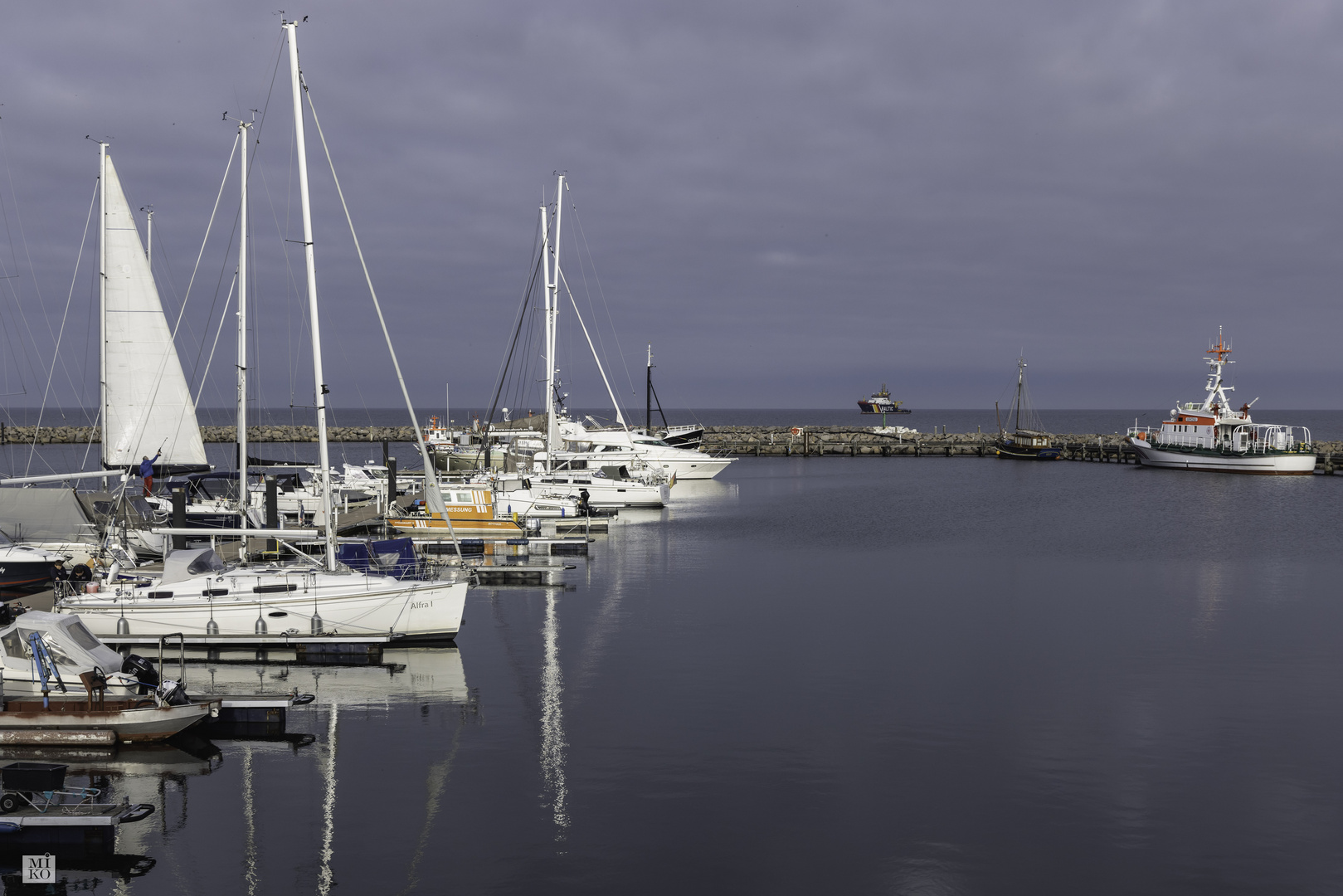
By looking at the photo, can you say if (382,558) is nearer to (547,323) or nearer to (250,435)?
(547,323)

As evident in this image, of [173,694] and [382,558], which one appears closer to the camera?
[173,694]

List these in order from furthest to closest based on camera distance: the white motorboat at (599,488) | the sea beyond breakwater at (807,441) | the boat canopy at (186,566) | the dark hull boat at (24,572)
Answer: the sea beyond breakwater at (807,441)
the white motorboat at (599,488)
the dark hull boat at (24,572)
the boat canopy at (186,566)

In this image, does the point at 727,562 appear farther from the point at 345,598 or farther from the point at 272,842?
the point at 272,842

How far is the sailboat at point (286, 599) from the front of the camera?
2280cm

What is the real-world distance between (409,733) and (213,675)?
6.29m

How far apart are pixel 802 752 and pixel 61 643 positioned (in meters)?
13.3

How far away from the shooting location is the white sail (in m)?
35.5

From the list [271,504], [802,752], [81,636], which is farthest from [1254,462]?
[81,636]

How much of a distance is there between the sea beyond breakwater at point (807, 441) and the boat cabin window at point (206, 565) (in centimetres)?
7452

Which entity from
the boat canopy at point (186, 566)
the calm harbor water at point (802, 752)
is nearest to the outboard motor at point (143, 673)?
the calm harbor water at point (802, 752)

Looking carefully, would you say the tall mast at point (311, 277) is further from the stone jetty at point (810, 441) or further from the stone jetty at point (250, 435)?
the stone jetty at point (250, 435)

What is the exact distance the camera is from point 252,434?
13150 cm

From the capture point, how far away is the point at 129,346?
119 ft

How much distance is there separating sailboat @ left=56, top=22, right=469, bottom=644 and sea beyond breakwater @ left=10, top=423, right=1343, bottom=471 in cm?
7534
